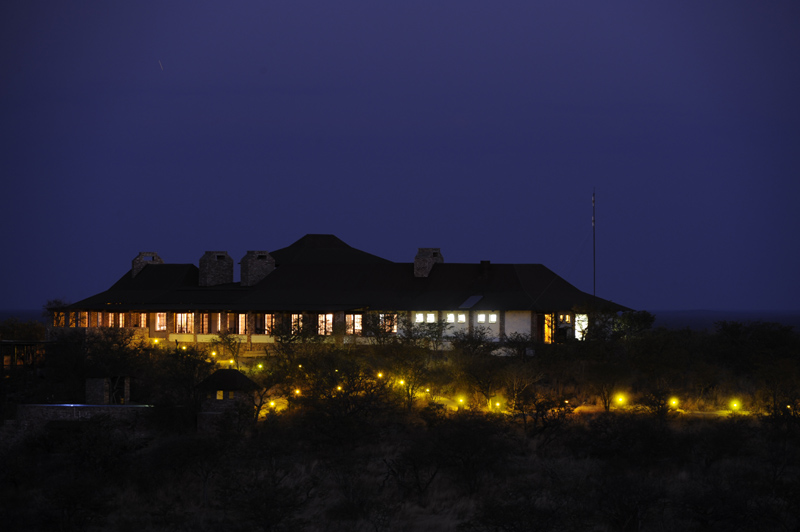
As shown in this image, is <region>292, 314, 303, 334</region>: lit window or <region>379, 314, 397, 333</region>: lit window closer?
<region>292, 314, 303, 334</region>: lit window

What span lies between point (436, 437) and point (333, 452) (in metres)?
4.24

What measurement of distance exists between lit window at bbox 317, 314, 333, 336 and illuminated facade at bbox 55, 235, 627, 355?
57 millimetres

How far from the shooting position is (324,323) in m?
54.2

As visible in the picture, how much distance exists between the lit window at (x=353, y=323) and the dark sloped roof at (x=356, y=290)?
2.02ft

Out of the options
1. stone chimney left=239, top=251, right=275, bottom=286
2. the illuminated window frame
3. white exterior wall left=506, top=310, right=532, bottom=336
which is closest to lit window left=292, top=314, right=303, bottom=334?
the illuminated window frame

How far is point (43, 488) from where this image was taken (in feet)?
124

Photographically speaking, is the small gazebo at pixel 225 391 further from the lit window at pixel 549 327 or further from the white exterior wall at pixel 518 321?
the lit window at pixel 549 327

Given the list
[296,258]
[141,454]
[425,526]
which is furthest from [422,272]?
[425,526]

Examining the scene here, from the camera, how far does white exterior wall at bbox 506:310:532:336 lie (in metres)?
53.3

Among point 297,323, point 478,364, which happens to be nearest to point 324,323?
point 297,323

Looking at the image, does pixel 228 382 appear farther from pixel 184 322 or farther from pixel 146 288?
pixel 146 288

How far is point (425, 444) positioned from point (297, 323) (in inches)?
648

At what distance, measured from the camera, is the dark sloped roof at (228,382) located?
41.1 m

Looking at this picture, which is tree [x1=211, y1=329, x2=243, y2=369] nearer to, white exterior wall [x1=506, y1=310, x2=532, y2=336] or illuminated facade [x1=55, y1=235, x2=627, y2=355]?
illuminated facade [x1=55, y1=235, x2=627, y2=355]
